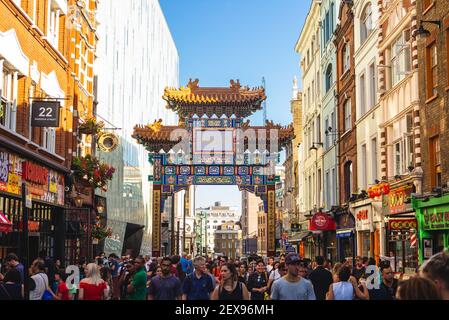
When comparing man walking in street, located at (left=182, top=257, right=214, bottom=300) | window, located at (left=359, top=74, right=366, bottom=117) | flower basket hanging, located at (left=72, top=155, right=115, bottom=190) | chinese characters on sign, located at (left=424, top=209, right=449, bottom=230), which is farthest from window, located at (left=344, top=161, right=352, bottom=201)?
man walking in street, located at (left=182, top=257, right=214, bottom=300)

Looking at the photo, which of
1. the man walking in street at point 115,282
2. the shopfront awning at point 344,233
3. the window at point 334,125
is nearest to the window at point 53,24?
the man walking in street at point 115,282

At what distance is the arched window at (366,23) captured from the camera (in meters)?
30.0

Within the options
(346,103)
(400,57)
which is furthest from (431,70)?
(346,103)

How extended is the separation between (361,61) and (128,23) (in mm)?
27564

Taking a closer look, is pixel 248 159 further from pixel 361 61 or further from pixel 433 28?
pixel 433 28

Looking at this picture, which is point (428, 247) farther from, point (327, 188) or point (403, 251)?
point (327, 188)

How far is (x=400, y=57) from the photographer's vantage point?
25234 millimetres

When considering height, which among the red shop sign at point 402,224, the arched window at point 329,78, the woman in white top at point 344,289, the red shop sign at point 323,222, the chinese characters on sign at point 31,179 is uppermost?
the arched window at point 329,78

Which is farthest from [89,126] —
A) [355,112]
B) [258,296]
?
[258,296]

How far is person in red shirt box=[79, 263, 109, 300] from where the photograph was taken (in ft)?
36.6

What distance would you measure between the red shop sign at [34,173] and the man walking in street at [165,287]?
11137 millimetres

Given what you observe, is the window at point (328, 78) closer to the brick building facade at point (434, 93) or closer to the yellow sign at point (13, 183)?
the brick building facade at point (434, 93)

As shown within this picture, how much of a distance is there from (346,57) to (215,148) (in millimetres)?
11496

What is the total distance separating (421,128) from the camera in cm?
2234
